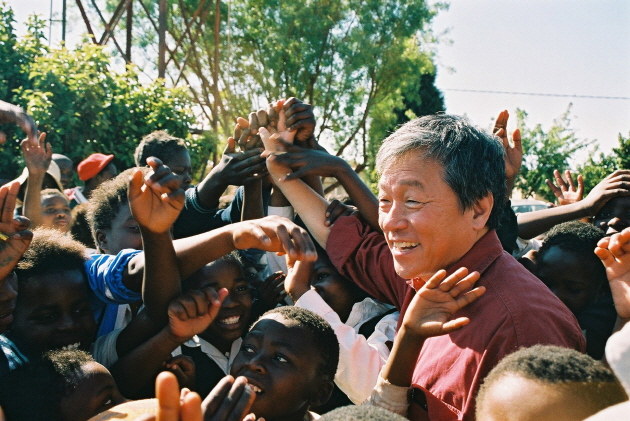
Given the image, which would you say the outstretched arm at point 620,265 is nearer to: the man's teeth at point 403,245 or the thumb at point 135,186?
the man's teeth at point 403,245

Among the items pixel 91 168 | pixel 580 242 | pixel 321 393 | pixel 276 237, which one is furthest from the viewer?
pixel 91 168

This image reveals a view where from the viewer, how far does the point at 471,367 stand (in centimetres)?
180

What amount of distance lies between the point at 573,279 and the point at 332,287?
1.28 metres

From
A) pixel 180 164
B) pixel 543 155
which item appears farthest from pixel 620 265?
pixel 543 155

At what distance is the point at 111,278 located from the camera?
2.43 m

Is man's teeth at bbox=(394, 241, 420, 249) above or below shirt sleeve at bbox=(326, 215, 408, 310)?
above

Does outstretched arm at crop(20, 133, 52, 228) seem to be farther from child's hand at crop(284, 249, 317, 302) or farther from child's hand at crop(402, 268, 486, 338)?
child's hand at crop(402, 268, 486, 338)

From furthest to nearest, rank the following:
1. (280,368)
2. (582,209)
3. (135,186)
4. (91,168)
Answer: (91,168) < (582,209) < (280,368) < (135,186)

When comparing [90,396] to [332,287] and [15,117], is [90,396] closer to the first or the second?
[332,287]

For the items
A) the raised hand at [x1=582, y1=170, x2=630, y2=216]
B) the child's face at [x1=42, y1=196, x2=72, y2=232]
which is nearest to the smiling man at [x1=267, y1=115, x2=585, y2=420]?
the raised hand at [x1=582, y1=170, x2=630, y2=216]

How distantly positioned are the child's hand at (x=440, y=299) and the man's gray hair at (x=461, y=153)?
0.31 meters

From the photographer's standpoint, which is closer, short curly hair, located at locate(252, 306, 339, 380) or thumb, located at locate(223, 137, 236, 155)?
short curly hair, located at locate(252, 306, 339, 380)

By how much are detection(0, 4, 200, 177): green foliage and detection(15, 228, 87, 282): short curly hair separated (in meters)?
4.52

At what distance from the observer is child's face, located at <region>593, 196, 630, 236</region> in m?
3.64
